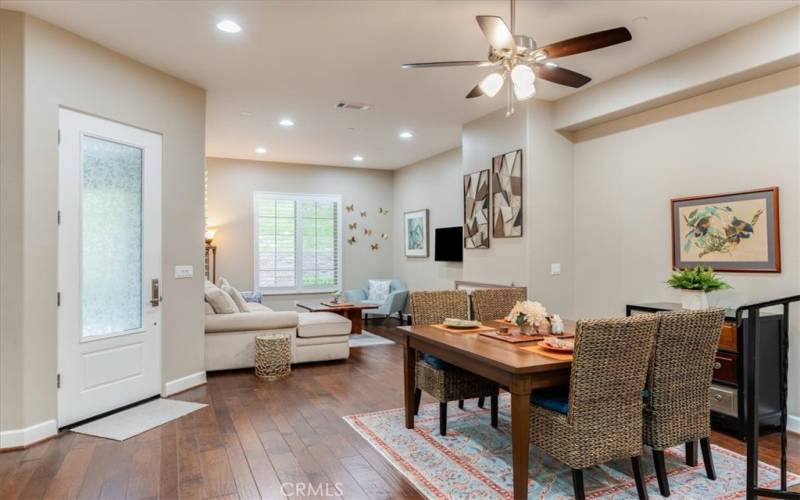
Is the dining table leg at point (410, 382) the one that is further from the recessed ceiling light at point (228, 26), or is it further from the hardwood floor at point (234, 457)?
the recessed ceiling light at point (228, 26)

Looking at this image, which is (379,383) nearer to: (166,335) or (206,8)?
(166,335)

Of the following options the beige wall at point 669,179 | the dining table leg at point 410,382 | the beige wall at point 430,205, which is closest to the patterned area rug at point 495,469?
the dining table leg at point 410,382

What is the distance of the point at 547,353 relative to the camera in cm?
264

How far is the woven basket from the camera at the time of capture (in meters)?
5.06

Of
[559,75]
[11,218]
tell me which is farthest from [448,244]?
[11,218]

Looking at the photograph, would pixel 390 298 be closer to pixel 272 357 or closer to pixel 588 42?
pixel 272 357

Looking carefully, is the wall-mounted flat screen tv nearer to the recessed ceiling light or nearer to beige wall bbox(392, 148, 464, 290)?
beige wall bbox(392, 148, 464, 290)

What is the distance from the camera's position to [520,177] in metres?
5.27

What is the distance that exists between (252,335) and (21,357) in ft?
7.41

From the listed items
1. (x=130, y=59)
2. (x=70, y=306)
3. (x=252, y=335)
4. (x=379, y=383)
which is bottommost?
(x=379, y=383)

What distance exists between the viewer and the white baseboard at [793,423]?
3514mm

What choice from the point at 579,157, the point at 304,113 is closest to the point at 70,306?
the point at 304,113

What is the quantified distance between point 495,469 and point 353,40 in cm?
322

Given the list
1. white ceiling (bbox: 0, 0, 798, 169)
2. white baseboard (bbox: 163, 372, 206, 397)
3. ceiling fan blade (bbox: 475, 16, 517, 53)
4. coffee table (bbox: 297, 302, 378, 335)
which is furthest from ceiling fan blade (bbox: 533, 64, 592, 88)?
coffee table (bbox: 297, 302, 378, 335)
